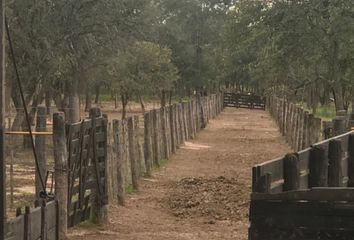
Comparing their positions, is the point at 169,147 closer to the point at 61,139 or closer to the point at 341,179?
the point at 61,139

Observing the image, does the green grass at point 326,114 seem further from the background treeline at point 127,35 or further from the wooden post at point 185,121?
the wooden post at point 185,121

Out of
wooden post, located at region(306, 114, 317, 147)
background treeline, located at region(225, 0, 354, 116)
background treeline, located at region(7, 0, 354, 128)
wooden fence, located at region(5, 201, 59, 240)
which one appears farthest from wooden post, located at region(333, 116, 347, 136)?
background treeline, located at region(225, 0, 354, 116)

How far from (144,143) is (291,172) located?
10018 mm

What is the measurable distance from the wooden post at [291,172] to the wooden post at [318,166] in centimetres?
56

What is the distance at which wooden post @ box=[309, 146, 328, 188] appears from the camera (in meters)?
6.19

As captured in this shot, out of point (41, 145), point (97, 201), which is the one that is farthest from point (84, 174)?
point (41, 145)

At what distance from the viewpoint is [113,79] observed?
38.8 metres

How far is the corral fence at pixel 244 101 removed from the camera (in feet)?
187

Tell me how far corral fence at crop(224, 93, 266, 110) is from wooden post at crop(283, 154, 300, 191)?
51319 mm

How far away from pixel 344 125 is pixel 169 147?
9.71 m

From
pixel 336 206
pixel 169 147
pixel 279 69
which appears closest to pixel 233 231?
pixel 336 206

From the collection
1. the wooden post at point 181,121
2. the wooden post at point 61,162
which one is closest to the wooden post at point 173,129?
the wooden post at point 181,121

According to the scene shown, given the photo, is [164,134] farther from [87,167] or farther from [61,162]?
Answer: [61,162]

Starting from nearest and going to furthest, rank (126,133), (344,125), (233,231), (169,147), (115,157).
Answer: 1. (233,231)
2. (344,125)
3. (115,157)
4. (126,133)
5. (169,147)
